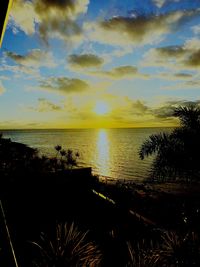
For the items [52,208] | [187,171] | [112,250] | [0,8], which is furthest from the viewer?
[52,208]

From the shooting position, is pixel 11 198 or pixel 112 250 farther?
pixel 11 198

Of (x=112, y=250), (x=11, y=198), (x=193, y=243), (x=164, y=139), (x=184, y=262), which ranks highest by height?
(x=164, y=139)

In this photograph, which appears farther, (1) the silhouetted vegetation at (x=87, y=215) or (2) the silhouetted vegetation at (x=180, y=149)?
(2) the silhouetted vegetation at (x=180, y=149)

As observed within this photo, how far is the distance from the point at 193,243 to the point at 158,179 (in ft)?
23.7

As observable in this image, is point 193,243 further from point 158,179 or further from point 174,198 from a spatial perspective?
point 174,198

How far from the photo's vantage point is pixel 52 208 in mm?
12836

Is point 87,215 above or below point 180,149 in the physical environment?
below

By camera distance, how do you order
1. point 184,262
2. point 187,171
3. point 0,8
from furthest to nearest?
point 187,171, point 184,262, point 0,8

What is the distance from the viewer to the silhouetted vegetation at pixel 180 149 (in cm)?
1174

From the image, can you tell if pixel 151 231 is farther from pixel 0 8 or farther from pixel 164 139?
pixel 0 8

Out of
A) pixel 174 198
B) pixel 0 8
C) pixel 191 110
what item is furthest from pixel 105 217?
pixel 174 198

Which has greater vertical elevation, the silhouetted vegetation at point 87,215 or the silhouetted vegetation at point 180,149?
the silhouetted vegetation at point 180,149

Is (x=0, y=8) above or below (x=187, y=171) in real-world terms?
above

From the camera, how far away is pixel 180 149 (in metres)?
12.2
